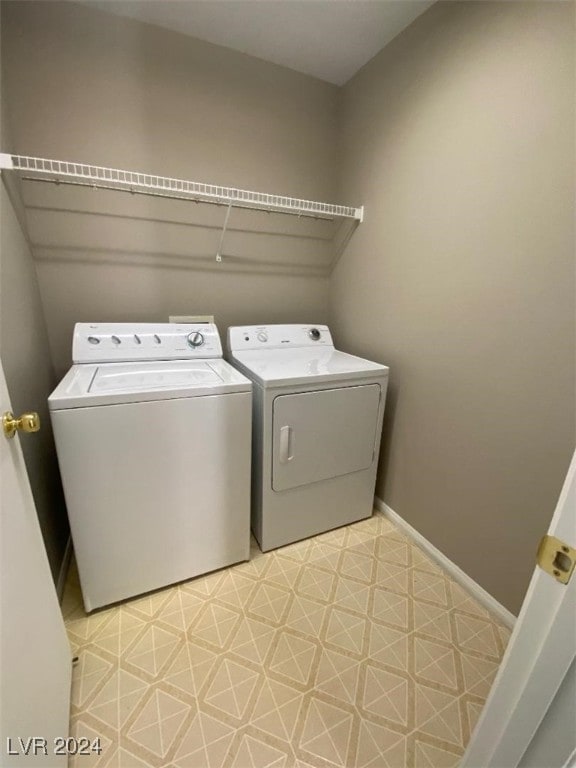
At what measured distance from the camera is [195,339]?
5.80 ft

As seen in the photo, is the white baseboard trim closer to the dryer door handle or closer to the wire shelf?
the dryer door handle

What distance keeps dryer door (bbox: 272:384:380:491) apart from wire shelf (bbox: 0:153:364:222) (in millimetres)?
1063

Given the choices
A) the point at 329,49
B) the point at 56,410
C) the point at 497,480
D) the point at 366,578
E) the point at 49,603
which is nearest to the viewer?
the point at 49,603

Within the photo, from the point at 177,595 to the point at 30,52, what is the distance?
8.07 feet

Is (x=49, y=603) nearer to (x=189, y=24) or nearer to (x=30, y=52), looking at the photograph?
(x=30, y=52)

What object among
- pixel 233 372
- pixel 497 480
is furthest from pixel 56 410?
pixel 497 480

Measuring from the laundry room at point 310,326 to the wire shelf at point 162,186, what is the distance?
0.02m

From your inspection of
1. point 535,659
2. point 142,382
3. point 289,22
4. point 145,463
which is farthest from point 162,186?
point 535,659

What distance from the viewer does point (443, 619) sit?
1.38m

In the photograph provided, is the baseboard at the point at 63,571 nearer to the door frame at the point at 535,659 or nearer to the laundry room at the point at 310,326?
the laundry room at the point at 310,326

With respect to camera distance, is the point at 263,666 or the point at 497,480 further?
the point at 497,480

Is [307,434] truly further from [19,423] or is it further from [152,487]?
[19,423]

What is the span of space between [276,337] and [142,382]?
867mm

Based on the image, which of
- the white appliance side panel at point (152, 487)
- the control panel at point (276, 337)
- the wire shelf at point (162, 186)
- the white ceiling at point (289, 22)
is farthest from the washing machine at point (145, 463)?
the white ceiling at point (289, 22)
